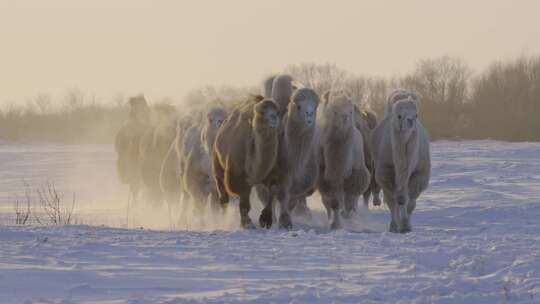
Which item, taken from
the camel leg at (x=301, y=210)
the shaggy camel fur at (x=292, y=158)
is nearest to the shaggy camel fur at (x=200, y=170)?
the camel leg at (x=301, y=210)

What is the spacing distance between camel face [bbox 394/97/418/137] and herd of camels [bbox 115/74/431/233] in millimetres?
15

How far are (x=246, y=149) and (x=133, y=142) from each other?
8484mm

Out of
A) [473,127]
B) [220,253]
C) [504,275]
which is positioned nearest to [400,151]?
[220,253]

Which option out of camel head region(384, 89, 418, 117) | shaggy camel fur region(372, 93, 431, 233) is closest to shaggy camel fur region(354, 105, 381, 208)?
camel head region(384, 89, 418, 117)

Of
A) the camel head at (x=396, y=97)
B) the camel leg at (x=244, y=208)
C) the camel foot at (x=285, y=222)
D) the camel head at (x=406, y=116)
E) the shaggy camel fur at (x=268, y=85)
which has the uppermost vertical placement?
the shaggy camel fur at (x=268, y=85)

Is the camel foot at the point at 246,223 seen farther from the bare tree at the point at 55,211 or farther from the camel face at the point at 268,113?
the bare tree at the point at 55,211

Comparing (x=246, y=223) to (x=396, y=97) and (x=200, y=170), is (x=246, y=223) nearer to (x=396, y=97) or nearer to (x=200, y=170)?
(x=200, y=170)

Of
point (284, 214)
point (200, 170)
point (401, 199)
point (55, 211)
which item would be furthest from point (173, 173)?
point (401, 199)

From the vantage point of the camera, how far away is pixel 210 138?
15336mm

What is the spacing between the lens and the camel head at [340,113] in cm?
1440

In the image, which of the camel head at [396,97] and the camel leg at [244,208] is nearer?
the camel leg at [244,208]

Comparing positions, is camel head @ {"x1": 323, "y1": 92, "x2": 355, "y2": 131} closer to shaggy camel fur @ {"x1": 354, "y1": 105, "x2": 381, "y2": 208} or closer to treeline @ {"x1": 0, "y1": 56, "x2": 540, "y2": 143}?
shaggy camel fur @ {"x1": 354, "y1": 105, "x2": 381, "y2": 208}

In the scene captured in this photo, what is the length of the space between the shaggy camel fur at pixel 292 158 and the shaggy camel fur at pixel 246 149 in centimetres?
23

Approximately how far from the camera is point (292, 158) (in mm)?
13828
